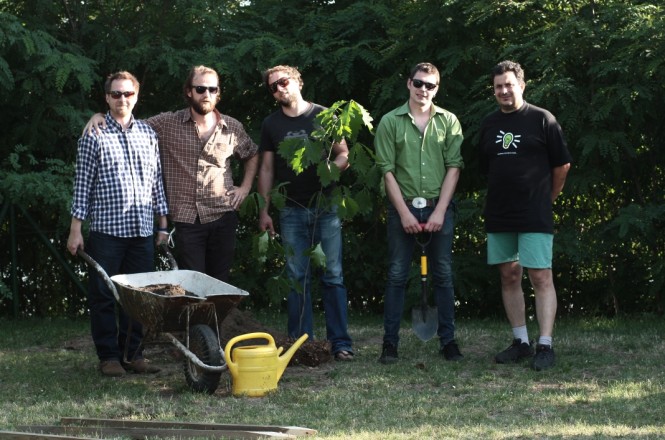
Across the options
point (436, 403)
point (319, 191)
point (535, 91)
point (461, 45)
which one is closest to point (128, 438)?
point (436, 403)

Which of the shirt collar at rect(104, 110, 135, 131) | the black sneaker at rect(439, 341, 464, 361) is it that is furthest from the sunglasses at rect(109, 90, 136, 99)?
the black sneaker at rect(439, 341, 464, 361)

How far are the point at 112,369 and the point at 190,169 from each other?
1311 mm

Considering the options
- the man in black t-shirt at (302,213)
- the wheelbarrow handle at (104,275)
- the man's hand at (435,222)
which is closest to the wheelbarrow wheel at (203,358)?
the wheelbarrow handle at (104,275)

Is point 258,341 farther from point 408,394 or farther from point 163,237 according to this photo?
point 408,394

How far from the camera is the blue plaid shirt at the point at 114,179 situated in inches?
257

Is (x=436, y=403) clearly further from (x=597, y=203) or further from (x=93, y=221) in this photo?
(x=597, y=203)

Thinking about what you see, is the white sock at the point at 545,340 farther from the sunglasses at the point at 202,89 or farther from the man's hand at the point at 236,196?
the sunglasses at the point at 202,89

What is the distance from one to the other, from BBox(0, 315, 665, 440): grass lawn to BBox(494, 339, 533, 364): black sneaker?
0.07 m

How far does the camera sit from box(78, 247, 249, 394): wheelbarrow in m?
5.90

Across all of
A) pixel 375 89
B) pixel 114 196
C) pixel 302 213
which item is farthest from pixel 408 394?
pixel 375 89

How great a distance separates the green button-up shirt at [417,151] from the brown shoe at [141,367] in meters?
1.89

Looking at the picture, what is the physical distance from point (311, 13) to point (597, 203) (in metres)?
3.09

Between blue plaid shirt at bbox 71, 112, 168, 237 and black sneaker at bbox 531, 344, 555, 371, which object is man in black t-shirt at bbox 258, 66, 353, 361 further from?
black sneaker at bbox 531, 344, 555, 371

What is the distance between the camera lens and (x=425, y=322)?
7.02 meters
